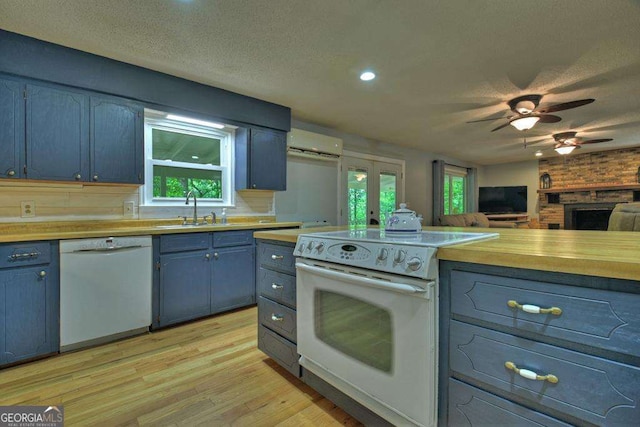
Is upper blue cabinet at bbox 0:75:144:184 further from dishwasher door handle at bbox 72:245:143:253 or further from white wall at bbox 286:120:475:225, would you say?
white wall at bbox 286:120:475:225

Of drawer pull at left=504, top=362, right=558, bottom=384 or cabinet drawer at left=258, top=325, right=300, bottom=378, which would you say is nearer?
drawer pull at left=504, top=362, right=558, bottom=384

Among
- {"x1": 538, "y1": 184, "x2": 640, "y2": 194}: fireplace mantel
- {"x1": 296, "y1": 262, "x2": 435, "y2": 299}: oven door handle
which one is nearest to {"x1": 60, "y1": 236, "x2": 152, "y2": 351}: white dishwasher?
{"x1": 296, "y1": 262, "x2": 435, "y2": 299}: oven door handle

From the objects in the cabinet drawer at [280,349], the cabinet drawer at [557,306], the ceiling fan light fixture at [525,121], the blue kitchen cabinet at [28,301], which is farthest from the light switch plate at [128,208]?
the ceiling fan light fixture at [525,121]

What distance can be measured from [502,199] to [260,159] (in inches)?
281

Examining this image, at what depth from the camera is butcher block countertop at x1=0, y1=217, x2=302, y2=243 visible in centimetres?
214

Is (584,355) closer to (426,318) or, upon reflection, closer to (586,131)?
(426,318)

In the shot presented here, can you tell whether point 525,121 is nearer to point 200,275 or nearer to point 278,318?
point 278,318

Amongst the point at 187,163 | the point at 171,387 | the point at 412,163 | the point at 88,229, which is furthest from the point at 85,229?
the point at 412,163

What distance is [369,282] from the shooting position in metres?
1.26

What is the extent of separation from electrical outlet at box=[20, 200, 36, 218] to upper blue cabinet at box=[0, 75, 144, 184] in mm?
333

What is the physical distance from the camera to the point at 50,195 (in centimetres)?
253

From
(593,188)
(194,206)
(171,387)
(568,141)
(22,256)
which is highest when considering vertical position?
(568,141)

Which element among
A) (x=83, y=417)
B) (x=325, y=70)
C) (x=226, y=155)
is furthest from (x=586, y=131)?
(x=83, y=417)

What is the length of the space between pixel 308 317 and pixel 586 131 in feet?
19.4
